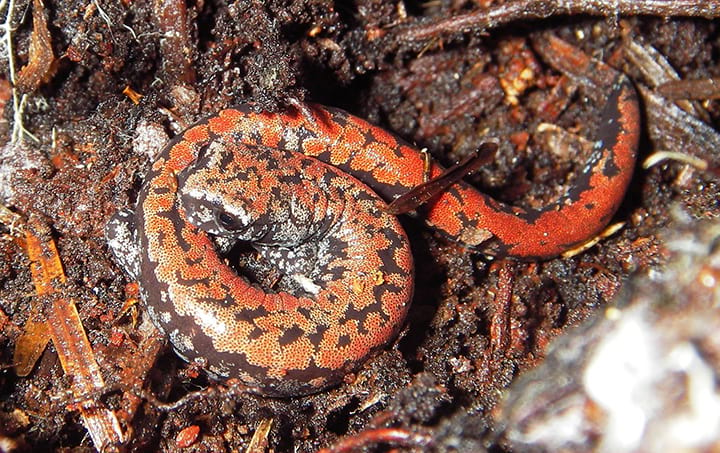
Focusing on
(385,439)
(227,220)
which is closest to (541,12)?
(227,220)

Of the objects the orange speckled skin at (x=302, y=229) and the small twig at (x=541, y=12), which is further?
the small twig at (x=541, y=12)

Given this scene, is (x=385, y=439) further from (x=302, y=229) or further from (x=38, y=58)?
(x=38, y=58)

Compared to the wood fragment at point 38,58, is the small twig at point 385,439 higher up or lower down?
lower down

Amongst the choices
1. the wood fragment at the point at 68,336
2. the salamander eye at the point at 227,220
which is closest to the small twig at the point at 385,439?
the wood fragment at the point at 68,336

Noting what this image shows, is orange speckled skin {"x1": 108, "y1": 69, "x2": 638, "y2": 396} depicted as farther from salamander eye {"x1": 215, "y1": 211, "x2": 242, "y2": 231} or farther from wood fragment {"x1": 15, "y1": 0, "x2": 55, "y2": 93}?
wood fragment {"x1": 15, "y1": 0, "x2": 55, "y2": 93}

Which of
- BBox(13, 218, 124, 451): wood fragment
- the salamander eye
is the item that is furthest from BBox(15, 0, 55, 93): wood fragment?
the salamander eye

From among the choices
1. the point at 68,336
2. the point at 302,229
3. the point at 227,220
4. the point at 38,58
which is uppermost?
the point at 38,58

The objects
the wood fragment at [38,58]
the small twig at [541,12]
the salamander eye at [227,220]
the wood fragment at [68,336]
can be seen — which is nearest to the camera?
the wood fragment at [68,336]

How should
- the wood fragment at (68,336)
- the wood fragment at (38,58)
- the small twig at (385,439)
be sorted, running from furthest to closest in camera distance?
the wood fragment at (38,58) → the wood fragment at (68,336) → the small twig at (385,439)

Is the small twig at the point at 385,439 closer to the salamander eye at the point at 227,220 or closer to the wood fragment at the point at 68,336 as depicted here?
the wood fragment at the point at 68,336
